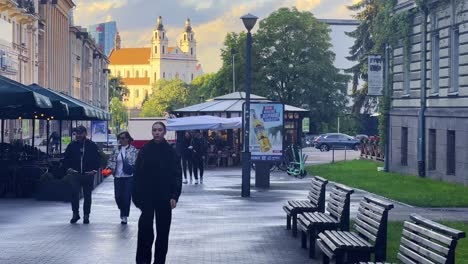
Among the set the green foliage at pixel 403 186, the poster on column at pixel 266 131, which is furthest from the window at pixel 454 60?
the poster on column at pixel 266 131

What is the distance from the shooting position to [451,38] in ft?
117

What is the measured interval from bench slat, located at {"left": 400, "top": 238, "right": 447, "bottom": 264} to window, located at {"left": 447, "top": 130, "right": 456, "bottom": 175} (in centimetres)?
2449

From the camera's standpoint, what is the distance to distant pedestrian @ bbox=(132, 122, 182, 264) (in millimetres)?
13664

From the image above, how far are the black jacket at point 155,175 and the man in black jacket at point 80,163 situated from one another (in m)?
6.56

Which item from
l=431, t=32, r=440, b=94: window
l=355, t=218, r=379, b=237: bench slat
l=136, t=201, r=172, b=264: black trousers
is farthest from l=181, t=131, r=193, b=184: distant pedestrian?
l=355, t=218, r=379, b=237: bench slat

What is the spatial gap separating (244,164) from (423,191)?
526 cm

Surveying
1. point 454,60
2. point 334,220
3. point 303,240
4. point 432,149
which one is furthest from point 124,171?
point 432,149

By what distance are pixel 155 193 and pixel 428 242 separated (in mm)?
4828

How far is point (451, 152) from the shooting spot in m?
34.9

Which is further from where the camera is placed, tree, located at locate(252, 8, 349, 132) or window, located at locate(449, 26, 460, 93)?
tree, located at locate(252, 8, 349, 132)

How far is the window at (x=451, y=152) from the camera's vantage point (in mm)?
34656

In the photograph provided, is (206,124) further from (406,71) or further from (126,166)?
(126,166)

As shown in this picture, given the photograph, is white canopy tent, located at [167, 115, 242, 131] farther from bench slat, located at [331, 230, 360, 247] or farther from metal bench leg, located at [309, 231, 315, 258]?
bench slat, located at [331, 230, 360, 247]

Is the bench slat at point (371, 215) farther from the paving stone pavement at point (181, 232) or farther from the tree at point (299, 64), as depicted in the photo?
the tree at point (299, 64)
